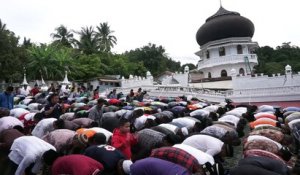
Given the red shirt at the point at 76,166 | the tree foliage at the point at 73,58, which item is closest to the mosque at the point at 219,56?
the tree foliage at the point at 73,58

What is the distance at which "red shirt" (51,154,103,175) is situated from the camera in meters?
3.84

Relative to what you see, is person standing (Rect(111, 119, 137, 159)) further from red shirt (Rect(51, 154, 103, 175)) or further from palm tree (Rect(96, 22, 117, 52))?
palm tree (Rect(96, 22, 117, 52))

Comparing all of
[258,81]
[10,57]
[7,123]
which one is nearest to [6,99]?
[7,123]

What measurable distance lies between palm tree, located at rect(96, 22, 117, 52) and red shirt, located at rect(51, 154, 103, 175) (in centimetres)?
3894

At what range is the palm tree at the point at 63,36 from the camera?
42303 mm

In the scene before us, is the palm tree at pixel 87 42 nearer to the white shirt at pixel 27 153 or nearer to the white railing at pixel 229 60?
the white railing at pixel 229 60

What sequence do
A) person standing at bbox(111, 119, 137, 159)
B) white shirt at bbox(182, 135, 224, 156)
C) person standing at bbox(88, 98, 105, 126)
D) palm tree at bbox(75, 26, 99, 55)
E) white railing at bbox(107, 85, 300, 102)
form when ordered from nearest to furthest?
1. white shirt at bbox(182, 135, 224, 156)
2. person standing at bbox(111, 119, 137, 159)
3. person standing at bbox(88, 98, 105, 126)
4. white railing at bbox(107, 85, 300, 102)
5. palm tree at bbox(75, 26, 99, 55)

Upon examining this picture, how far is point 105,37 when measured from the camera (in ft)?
142

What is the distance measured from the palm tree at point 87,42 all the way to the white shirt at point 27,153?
3591 cm

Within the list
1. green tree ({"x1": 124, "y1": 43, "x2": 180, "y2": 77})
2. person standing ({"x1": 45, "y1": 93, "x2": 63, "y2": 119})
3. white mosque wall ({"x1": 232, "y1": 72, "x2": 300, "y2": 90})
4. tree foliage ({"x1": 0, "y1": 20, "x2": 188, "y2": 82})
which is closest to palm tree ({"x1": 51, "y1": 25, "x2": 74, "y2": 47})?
tree foliage ({"x1": 0, "y1": 20, "x2": 188, "y2": 82})

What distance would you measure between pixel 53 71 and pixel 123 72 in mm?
9031

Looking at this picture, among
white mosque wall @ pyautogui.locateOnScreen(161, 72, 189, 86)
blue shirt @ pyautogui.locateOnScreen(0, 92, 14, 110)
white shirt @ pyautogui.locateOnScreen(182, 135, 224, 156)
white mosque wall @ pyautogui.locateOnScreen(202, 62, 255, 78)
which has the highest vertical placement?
white mosque wall @ pyautogui.locateOnScreen(202, 62, 255, 78)

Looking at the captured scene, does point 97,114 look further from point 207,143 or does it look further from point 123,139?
point 207,143

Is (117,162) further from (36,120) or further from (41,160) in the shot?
(36,120)
